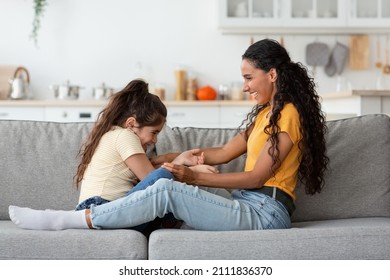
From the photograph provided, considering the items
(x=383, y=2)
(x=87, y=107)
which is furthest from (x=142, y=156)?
(x=383, y=2)

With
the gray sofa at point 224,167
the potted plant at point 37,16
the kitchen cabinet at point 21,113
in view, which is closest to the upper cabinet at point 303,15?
the potted plant at point 37,16

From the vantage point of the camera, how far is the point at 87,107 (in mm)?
6137

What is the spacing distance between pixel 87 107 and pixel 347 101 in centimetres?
255

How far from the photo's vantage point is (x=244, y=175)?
2.56 m

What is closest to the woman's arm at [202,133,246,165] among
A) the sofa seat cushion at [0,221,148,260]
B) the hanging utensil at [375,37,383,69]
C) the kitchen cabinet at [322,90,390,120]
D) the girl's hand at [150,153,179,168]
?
the girl's hand at [150,153,179,168]

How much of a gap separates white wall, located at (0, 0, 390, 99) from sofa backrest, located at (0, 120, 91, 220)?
11.9ft

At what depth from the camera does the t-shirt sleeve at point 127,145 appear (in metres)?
2.69

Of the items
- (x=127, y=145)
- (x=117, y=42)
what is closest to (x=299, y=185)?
(x=127, y=145)

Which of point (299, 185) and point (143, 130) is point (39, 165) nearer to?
point (143, 130)

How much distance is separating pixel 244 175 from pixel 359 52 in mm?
4414
